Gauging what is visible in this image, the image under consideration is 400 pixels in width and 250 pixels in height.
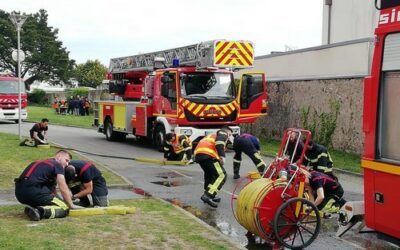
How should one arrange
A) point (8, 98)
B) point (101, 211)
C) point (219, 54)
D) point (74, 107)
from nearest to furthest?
point (101, 211), point (219, 54), point (8, 98), point (74, 107)

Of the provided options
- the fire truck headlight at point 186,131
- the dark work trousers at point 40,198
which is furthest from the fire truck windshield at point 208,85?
the dark work trousers at point 40,198

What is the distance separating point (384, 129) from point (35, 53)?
2816 inches

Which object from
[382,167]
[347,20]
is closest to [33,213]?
[382,167]

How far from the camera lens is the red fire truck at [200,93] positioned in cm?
1689

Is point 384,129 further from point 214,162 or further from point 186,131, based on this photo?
point 186,131

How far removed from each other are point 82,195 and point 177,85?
887 centimetres

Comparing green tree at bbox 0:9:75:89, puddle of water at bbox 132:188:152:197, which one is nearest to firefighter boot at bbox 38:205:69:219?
puddle of water at bbox 132:188:152:197

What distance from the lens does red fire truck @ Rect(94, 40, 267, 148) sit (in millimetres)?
16891

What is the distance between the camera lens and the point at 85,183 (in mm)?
8414

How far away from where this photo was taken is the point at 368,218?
233 inches

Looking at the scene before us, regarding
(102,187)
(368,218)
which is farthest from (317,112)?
(368,218)

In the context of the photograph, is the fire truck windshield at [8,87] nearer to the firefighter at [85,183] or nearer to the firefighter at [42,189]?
the firefighter at [85,183]

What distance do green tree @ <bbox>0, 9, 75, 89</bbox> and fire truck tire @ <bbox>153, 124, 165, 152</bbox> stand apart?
5804 centimetres

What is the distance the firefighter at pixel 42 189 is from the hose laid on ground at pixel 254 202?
8.49 ft
